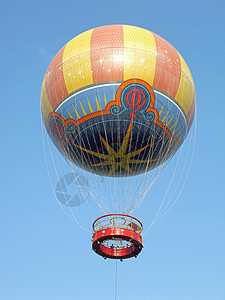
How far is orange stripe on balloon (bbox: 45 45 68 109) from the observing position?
52.4ft

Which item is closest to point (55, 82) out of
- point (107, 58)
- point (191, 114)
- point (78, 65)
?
point (78, 65)

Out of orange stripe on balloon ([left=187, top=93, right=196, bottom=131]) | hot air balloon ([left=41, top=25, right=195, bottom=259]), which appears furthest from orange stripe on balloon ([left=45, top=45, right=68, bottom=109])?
Answer: orange stripe on balloon ([left=187, top=93, right=196, bottom=131])

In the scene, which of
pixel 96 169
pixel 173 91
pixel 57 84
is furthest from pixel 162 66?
pixel 96 169

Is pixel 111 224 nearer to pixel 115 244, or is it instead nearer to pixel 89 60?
pixel 115 244

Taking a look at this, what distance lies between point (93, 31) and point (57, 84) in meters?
2.72

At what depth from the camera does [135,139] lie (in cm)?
1622

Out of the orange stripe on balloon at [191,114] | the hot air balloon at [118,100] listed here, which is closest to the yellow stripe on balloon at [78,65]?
the hot air balloon at [118,100]

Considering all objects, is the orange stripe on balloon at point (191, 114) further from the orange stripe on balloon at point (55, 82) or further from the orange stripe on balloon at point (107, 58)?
the orange stripe on balloon at point (55, 82)

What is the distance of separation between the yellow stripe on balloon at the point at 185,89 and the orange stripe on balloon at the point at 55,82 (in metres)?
4.58

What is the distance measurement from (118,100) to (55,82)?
2798 millimetres

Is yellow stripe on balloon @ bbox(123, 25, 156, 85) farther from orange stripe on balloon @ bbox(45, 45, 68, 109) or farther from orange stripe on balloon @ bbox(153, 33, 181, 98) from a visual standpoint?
orange stripe on balloon @ bbox(45, 45, 68, 109)

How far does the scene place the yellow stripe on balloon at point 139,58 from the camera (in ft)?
50.3

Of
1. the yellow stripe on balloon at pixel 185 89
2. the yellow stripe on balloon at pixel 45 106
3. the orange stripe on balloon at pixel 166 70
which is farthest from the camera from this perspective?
the yellow stripe on balloon at pixel 45 106

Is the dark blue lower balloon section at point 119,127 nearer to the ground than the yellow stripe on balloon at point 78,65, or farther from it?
nearer to the ground
